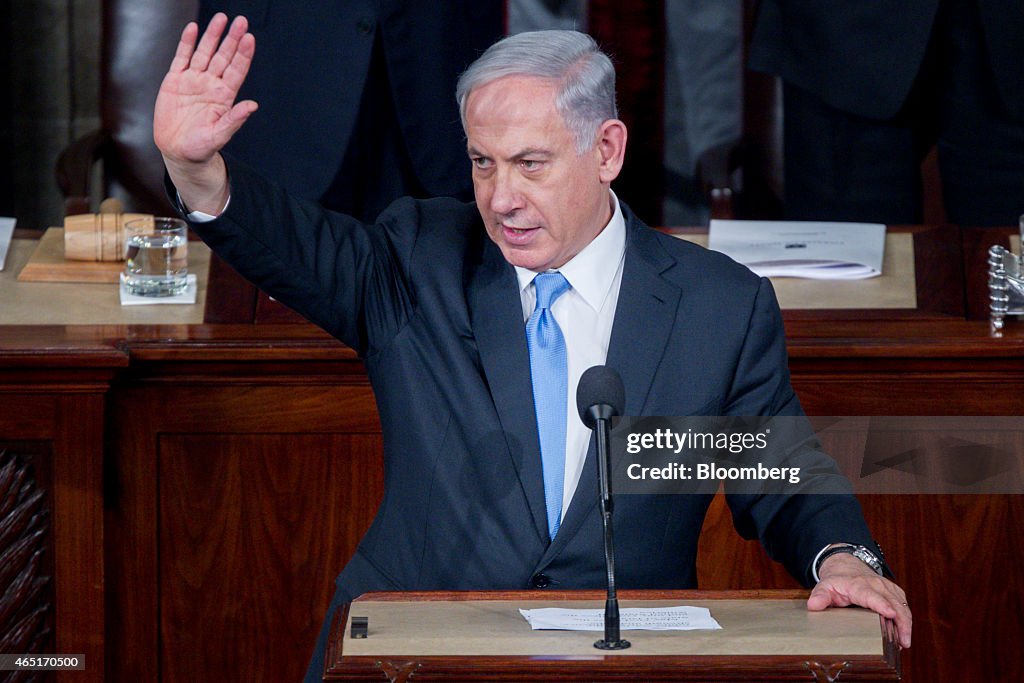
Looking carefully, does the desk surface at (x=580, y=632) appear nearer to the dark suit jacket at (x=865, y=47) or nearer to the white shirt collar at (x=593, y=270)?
the white shirt collar at (x=593, y=270)

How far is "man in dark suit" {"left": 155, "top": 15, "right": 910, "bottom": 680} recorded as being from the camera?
1.64 meters

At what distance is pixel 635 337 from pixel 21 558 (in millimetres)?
937

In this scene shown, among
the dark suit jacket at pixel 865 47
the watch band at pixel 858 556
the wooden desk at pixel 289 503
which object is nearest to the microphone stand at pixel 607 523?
the watch band at pixel 858 556

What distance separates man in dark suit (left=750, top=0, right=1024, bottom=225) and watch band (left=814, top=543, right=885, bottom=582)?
1457 millimetres

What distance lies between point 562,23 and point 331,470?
1.88m

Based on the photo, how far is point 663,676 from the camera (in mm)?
1217

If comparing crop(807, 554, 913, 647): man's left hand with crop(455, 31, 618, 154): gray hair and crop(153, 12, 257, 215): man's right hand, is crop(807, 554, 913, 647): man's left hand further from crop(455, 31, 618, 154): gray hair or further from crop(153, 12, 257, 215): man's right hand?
crop(153, 12, 257, 215): man's right hand

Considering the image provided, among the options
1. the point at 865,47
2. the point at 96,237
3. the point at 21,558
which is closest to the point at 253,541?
the point at 21,558

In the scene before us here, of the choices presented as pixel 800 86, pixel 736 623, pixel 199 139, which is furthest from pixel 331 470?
pixel 800 86

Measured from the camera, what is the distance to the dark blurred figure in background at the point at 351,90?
267cm

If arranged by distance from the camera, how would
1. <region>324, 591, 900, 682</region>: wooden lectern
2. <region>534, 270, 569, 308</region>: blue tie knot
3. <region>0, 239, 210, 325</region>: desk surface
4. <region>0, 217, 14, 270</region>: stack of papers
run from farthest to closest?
<region>0, 217, 14, 270</region>: stack of papers → <region>0, 239, 210, 325</region>: desk surface → <region>534, 270, 569, 308</region>: blue tie knot → <region>324, 591, 900, 682</region>: wooden lectern

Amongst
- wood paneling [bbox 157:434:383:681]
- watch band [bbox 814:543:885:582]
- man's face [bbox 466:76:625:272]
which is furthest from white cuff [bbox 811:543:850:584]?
wood paneling [bbox 157:434:383:681]

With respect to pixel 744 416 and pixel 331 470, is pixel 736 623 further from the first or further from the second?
pixel 331 470

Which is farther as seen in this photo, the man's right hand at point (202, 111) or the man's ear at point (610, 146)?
the man's ear at point (610, 146)
